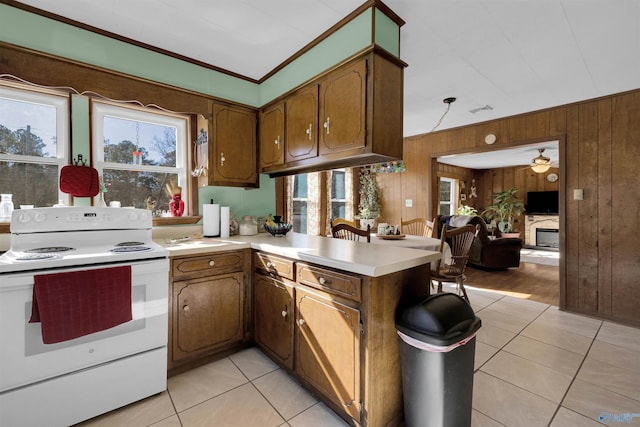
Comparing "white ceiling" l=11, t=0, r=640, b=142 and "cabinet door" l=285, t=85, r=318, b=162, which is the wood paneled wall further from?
"cabinet door" l=285, t=85, r=318, b=162

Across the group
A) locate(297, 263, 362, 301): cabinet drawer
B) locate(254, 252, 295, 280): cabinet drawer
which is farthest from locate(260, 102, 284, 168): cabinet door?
locate(297, 263, 362, 301): cabinet drawer

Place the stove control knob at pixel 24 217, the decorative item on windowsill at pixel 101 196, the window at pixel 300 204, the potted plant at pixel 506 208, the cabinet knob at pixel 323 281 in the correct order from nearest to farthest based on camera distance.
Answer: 1. the cabinet knob at pixel 323 281
2. the stove control knob at pixel 24 217
3. the decorative item on windowsill at pixel 101 196
4. the window at pixel 300 204
5. the potted plant at pixel 506 208

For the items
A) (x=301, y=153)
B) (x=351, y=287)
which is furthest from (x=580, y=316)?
(x=301, y=153)

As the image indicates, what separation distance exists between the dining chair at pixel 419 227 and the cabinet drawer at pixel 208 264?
2739 mm

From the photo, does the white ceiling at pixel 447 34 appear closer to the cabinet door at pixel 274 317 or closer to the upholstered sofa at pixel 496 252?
the cabinet door at pixel 274 317

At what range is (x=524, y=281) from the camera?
459 cm

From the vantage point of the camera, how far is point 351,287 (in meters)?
1.47

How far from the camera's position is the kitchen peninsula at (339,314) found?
56.1 inches

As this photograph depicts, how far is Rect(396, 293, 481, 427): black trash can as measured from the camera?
1.32 m

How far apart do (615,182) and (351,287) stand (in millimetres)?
3494

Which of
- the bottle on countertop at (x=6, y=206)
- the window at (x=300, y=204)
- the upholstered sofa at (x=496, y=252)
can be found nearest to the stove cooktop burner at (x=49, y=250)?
the bottle on countertop at (x=6, y=206)

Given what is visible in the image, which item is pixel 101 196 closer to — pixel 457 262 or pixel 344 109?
pixel 344 109

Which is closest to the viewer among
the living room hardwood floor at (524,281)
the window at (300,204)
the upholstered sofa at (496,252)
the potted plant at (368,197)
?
the living room hardwood floor at (524,281)

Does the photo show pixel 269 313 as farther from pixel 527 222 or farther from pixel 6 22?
pixel 527 222
